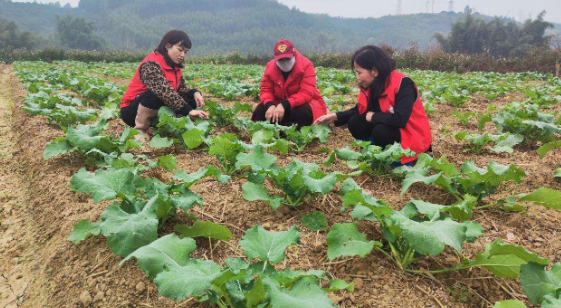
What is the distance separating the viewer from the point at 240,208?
231 cm

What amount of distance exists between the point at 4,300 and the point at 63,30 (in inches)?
3618

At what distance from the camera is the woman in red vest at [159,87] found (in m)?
3.83

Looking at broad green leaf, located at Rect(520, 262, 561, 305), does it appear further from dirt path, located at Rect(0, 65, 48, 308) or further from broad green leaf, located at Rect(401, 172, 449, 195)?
dirt path, located at Rect(0, 65, 48, 308)

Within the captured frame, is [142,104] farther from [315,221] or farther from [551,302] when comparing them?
[551,302]

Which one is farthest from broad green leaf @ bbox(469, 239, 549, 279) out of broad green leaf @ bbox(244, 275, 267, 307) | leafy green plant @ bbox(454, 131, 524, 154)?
leafy green plant @ bbox(454, 131, 524, 154)

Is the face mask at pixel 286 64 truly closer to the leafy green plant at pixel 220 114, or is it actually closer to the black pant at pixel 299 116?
the black pant at pixel 299 116

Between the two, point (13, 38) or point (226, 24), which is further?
point (226, 24)

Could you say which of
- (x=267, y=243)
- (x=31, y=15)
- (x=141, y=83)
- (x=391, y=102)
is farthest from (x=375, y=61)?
(x=31, y=15)

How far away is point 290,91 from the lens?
443 cm

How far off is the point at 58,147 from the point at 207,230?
1963mm

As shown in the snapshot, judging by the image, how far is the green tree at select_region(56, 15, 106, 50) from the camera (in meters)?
74.4

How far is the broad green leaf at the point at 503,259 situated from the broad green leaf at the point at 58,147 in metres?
3.09

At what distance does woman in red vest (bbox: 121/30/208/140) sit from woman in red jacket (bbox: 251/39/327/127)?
856mm

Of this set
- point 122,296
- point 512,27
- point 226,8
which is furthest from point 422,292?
point 226,8
